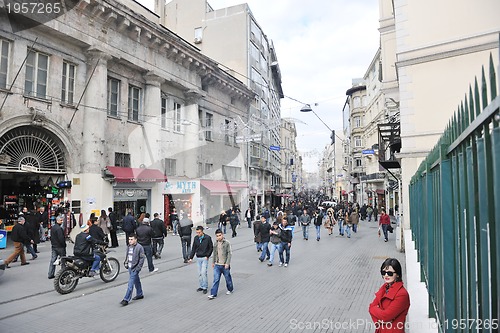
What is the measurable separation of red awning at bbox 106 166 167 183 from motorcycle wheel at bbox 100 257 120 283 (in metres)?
9.61

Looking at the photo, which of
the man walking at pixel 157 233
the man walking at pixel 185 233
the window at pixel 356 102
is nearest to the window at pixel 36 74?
the man walking at pixel 157 233

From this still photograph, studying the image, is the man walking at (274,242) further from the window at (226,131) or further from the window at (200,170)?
the window at (226,131)

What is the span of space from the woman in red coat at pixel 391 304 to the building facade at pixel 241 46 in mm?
31893

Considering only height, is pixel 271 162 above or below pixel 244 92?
below

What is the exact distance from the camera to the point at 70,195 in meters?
17.9

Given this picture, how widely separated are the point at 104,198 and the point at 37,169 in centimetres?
358

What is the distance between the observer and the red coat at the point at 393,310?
379 centimetres

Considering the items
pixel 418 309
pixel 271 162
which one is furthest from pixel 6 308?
pixel 271 162

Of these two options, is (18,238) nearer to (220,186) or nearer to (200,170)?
(200,170)

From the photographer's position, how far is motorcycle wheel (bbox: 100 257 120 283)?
33.2 ft

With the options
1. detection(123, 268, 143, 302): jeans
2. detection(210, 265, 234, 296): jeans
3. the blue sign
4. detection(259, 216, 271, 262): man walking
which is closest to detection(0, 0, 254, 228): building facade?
the blue sign

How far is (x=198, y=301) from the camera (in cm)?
842

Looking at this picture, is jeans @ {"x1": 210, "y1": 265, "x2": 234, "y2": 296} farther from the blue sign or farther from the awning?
the awning

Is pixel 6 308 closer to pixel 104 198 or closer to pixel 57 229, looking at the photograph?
pixel 57 229
